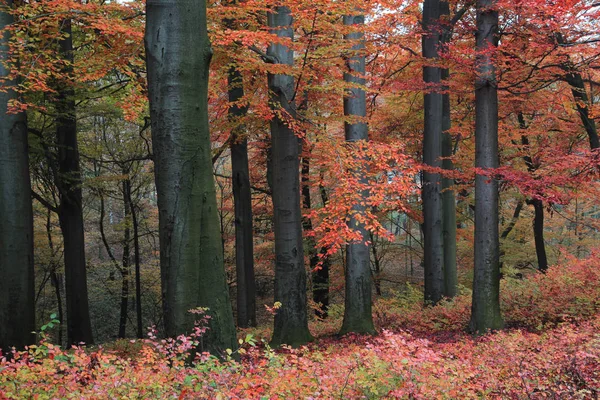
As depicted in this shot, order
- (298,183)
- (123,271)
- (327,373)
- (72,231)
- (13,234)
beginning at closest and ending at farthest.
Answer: (327,373), (13,234), (298,183), (72,231), (123,271)

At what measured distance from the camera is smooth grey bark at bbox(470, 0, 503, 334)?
8273mm

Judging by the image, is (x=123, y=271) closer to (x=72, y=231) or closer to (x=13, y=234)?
(x=72, y=231)

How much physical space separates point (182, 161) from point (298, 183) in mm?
4337

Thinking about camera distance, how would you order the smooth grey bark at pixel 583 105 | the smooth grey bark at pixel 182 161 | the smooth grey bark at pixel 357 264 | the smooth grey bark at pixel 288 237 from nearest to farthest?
1. the smooth grey bark at pixel 182 161
2. the smooth grey bark at pixel 288 237
3. the smooth grey bark at pixel 357 264
4. the smooth grey bark at pixel 583 105

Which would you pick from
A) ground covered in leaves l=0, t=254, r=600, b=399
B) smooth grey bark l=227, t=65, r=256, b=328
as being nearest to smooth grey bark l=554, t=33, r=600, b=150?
ground covered in leaves l=0, t=254, r=600, b=399

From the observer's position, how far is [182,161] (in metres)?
4.86

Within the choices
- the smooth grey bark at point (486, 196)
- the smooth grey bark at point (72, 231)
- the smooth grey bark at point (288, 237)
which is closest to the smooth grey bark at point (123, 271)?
the smooth grey bark at point (72, 231)

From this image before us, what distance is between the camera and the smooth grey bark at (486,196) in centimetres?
827

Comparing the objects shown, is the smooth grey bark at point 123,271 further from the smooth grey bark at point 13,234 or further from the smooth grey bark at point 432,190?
the smooth grey bark at point 432,190

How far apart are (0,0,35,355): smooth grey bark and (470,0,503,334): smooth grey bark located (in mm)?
8172

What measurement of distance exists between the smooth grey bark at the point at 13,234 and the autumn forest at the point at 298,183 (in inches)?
1.3

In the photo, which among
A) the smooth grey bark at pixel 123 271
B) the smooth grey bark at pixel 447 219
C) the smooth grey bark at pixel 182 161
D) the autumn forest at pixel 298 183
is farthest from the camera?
the smooth grey bark at pixel 123 271

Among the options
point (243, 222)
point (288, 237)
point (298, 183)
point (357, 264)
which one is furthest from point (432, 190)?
point (243, 222)

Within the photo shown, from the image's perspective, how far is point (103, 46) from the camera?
7.96m
